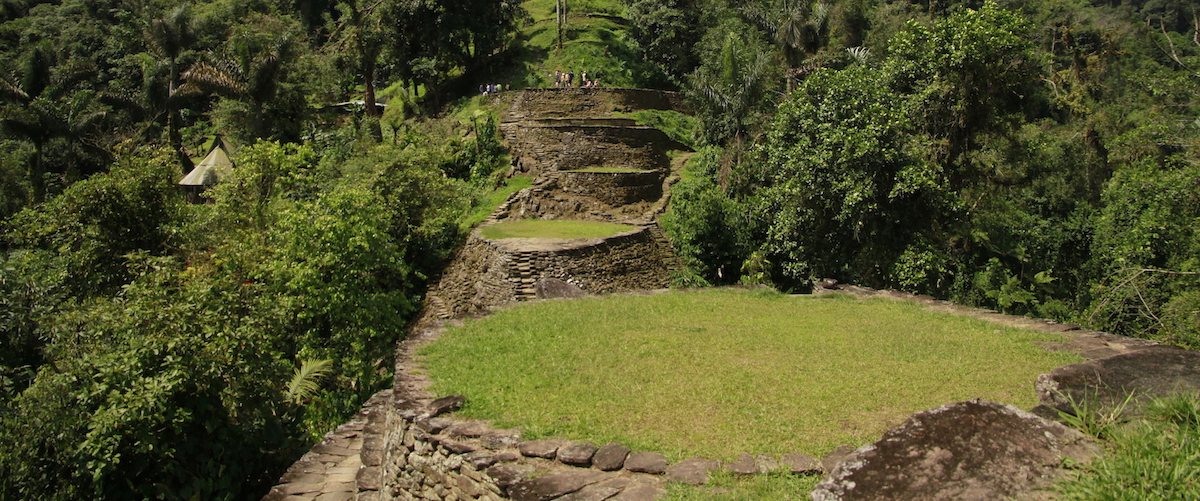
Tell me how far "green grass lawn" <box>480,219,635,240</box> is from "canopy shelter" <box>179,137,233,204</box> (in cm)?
677

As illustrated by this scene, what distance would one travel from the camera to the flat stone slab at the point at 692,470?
16.0ft

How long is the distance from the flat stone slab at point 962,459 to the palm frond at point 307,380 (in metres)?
8.31

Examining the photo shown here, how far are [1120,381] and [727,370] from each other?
10.2 feet

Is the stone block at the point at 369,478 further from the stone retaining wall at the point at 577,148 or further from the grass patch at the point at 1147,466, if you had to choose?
the stone retaining wall at the point at 577,148

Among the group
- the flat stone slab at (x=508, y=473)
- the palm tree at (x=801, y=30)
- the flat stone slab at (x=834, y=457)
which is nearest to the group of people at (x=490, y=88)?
the palm tree at (x=801, y=30)

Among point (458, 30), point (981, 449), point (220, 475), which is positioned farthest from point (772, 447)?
point (458, 30)

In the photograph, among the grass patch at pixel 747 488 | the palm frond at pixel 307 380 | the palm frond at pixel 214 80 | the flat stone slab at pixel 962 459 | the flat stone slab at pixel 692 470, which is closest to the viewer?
the flat stone slab at pixel 962 459

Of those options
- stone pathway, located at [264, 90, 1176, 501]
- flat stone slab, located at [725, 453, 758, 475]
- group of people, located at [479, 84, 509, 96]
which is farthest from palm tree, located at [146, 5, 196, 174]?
flat stone slab, located at [725, 453, 758, 475]

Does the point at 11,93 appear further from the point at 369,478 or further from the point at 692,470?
the point at 692,470

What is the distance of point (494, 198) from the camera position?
21.0m

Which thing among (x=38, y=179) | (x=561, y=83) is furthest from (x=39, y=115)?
(x=561, y=83)

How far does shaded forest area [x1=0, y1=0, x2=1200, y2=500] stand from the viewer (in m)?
8.39

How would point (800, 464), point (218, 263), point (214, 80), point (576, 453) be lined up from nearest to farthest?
point (800, 464) < point (576, 453) < point (218, 263) < point (214, 80)

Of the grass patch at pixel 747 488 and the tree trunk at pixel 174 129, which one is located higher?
the tree trunk at pixel 174 129
